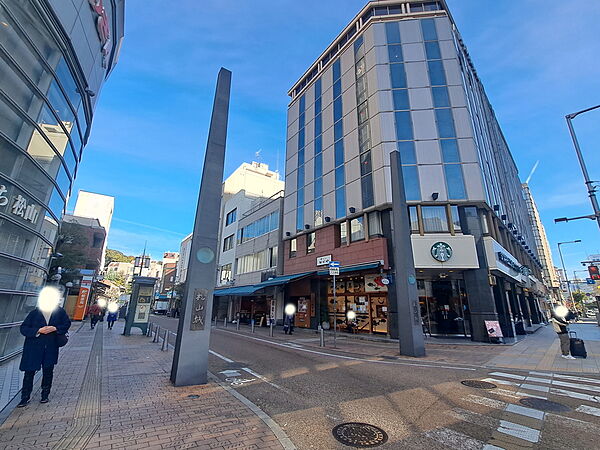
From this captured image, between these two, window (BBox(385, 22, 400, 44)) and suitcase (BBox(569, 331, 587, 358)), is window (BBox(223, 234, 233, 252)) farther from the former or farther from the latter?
suitcase (BBox(569, 331, 587, 358))

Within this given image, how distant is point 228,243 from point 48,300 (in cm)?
3645

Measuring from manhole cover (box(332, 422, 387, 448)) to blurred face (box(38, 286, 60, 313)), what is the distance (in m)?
6.08

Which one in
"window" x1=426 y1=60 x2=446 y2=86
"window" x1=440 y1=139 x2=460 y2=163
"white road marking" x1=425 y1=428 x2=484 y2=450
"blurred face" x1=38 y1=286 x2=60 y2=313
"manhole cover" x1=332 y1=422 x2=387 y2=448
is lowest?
"manhole cover" x1=332 y1=422 x2=387 y2=448

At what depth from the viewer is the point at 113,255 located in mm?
107562

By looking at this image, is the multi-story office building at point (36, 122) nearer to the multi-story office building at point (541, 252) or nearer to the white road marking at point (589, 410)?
the white road marking at point (589, 410)

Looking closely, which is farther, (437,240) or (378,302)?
(378,302)

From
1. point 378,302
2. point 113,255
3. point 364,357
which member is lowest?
point 364,357

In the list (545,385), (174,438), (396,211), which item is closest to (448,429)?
(174,438)

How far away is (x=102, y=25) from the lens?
10.4m

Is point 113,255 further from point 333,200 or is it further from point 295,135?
point 333,200

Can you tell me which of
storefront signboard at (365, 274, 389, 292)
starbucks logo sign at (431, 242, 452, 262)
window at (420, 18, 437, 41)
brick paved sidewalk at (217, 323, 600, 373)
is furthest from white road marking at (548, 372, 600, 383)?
window at (420, 18, 437, 41)

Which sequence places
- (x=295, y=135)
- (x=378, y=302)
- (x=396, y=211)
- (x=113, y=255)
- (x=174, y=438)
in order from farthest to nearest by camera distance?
(x=113, y=255), (x=295, y=135), (x=378, y=302), (x=396, y=211), (x=174, y=438)

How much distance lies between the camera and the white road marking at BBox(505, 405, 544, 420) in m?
5.21

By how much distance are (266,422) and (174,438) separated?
1.45 metres
